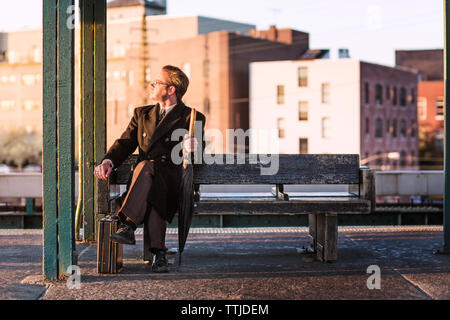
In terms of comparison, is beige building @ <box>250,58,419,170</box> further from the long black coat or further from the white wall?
the long black coat

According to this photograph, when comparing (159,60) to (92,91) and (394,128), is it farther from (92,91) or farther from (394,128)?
(92,91)

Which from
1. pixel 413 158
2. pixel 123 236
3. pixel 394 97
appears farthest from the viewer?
pixel 413 158

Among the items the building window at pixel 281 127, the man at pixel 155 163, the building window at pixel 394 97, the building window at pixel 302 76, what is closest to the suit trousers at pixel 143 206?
the man at pixel 155 163

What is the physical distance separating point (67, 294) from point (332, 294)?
6.12 ft

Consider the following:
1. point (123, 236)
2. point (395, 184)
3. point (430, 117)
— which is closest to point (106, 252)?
point (123, 236)

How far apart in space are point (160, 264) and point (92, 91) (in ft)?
8.03

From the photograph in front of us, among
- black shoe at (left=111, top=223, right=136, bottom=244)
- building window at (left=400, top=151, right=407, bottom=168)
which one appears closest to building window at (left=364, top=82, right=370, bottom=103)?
building window at (left=400, top=151, right=407, bottom=168)

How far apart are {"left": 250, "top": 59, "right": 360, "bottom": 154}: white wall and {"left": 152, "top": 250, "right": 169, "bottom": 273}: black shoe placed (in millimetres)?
54277

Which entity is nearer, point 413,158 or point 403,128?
point 403,128

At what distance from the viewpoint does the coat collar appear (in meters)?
6.05

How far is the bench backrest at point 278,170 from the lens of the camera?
618cm

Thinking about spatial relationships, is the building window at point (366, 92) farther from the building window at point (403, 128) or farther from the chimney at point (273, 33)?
the chimney at point (273, 33)

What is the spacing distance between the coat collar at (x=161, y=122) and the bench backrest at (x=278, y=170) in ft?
1.38

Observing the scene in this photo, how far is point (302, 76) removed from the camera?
61.1m
